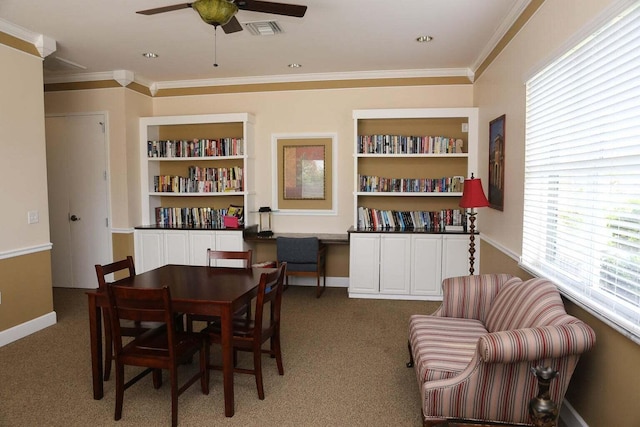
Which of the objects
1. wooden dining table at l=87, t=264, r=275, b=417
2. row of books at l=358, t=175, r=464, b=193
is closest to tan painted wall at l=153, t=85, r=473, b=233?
row of books at l=358, t=175, r=464, b=193

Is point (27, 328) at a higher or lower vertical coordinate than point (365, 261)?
lower

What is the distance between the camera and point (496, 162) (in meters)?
4.16

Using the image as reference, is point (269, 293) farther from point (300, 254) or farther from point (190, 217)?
point (190, 217)

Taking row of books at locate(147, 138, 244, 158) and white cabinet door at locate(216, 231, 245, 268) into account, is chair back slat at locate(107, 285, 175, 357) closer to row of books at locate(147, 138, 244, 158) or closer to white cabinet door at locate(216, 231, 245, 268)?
white cabinet door at locate(216, 231, 245, 268)

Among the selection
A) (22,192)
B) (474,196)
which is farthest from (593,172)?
(22,192)

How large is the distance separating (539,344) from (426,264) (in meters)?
3.13

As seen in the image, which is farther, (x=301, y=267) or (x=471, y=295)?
(x=301, y=267)

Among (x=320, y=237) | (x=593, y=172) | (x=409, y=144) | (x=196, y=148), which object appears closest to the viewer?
(x=593, y=172)

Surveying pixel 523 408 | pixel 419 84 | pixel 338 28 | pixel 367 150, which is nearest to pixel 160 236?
pixel 367 150

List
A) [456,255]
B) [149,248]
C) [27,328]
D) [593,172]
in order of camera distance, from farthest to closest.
A: [149,248] → [456,255] → [27,328] → [593,172]

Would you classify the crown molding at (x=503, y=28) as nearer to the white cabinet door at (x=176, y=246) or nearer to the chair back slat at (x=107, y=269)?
the chair back slat at (x=107, y=269)

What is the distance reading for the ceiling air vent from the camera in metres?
3.85

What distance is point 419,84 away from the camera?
5496mm

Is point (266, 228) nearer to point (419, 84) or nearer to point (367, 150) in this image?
point (367, 150)
